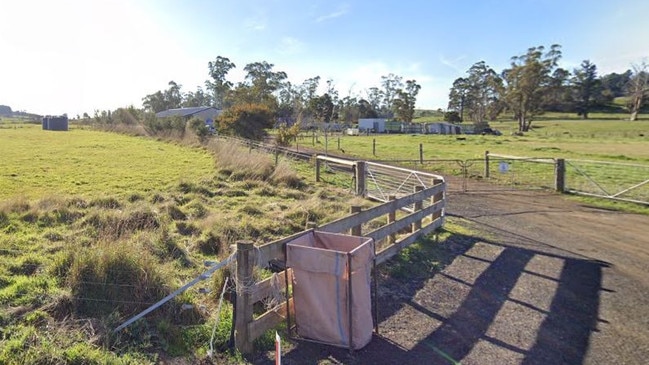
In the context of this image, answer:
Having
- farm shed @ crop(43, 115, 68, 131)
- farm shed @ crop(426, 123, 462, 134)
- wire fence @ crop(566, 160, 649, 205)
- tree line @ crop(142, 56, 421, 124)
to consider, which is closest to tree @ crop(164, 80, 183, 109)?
tree line @ crop(142, 56, 421, 124)

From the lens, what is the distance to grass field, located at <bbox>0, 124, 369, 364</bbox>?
4.21 metres

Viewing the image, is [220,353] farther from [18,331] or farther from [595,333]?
[595,333]

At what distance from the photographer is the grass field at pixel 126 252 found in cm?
421

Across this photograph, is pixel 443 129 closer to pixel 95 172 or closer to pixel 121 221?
pixel 95 172

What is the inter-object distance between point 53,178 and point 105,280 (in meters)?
14.3

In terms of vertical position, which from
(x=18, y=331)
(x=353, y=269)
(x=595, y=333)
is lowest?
(x=595, y=333)

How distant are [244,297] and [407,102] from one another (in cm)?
9829

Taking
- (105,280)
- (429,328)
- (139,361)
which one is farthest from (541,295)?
(105,280)

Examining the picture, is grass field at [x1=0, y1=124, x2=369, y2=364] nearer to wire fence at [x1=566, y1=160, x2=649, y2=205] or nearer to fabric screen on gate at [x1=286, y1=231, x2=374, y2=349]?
fabric screen on gate at [x1=286, y1=231, x2=374, y2=349]

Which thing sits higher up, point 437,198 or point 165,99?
point 165,99

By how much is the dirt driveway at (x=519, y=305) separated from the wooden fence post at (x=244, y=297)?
0.21 meters

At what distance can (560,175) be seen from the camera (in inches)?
586

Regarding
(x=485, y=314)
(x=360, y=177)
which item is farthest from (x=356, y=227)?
(x=360, y=177)

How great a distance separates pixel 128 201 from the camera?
449 inches
